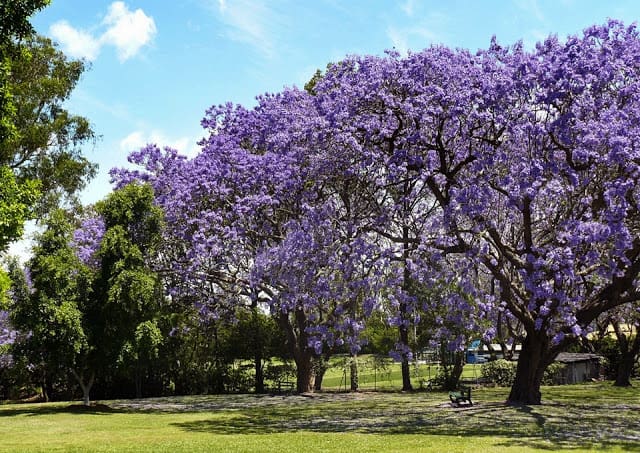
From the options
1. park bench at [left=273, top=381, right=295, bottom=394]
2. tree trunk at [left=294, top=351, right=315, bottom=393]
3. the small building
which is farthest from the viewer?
the small building

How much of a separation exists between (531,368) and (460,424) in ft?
18.3

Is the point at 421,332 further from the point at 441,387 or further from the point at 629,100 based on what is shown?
the point at 629,100

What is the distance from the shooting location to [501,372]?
32.1 m

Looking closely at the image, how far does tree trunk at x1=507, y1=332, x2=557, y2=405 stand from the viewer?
20.3 meters

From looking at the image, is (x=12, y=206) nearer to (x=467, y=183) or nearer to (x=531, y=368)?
(x=467, y=183)

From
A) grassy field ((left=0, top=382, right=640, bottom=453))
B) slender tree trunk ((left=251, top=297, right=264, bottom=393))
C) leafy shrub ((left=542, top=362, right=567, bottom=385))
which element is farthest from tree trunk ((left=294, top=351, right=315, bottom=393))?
leafy shrub ((left=542, top=362, right=567, bottom=385))

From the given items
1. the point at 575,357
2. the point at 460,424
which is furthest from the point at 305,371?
the point at 575,357

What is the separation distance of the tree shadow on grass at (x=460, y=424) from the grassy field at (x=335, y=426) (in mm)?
24

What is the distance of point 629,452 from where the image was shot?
11.4 meters

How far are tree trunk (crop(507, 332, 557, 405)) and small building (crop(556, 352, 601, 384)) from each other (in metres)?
13.2

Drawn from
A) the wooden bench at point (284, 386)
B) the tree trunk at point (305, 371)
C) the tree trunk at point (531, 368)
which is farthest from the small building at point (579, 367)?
the wooden bench at point (284, 386)

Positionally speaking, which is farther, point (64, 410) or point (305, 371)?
point (305, 371)

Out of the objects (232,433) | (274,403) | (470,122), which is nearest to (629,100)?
(470,122)

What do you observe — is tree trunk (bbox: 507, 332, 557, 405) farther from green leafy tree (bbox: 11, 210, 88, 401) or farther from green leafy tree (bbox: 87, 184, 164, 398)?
green leafy tree (bbox: 11, 210, 88, 401)
